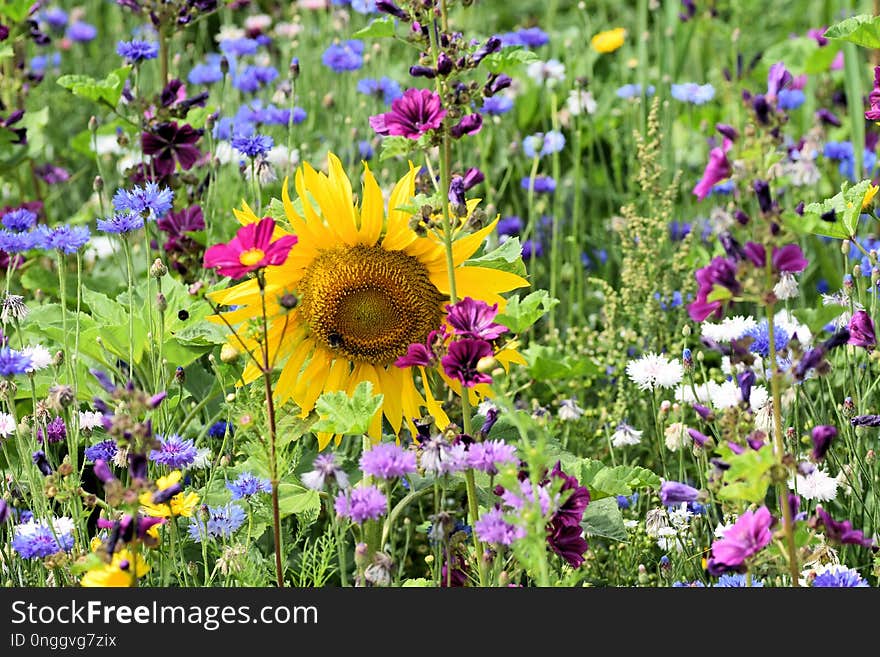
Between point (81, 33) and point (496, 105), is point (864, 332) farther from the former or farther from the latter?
point (81, 33)

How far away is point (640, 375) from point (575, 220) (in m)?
1.08

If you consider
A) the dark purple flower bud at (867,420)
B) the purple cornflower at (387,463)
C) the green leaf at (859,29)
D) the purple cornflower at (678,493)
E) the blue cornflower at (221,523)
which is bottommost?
the purple cornflower at (678,493)

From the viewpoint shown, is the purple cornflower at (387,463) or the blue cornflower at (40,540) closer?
the purple cornflower at (387,463)

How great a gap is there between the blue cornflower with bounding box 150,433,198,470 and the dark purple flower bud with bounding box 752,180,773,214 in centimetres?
103

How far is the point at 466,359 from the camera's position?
186 centimetres

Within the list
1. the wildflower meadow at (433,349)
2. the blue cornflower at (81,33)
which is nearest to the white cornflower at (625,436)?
the wildflower meadow at (433,349)

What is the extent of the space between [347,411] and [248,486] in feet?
0.68

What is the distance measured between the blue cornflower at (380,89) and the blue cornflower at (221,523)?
5.99ft

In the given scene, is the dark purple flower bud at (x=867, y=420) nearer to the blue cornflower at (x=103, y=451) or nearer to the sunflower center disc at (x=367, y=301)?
the sunflower center disc at (x=367, y=301)

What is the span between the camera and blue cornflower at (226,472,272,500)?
1.98 metres

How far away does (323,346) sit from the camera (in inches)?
87.2

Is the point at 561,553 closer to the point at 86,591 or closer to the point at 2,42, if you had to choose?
the point at 86,591

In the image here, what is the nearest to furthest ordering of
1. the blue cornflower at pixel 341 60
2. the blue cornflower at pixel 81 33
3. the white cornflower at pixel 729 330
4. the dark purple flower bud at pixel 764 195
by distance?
the dark purple flower bud at pixel 764 195 → the white cornflower at pixel 729 330 → the blue cornflower at pixel 341 60 → the blue cornflower at pixel 81 33

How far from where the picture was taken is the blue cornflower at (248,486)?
1.98 metres
